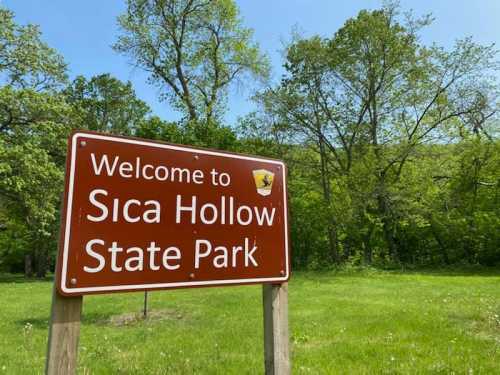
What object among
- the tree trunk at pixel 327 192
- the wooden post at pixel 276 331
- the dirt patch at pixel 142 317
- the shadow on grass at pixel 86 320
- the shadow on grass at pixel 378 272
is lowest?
the shadow on grass at pixel 86 320

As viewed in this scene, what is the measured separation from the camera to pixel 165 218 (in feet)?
6.87

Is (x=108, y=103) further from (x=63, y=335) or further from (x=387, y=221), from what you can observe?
(x=63, y=335)

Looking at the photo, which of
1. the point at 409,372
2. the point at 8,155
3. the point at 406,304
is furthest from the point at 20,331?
the point at 8,155

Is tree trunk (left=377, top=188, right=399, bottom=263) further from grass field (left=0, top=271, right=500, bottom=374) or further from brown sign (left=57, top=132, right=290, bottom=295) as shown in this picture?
brown sign (left=57, top=132, right=290, bottom=295)

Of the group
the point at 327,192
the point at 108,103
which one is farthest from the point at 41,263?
the point at 327,192

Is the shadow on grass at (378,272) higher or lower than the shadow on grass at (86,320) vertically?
higher

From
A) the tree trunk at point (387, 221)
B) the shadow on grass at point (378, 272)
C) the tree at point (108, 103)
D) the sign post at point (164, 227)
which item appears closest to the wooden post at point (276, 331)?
the sign post at point (164, 227)

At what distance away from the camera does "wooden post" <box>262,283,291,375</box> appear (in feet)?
7.88

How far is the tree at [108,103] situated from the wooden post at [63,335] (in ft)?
91.0

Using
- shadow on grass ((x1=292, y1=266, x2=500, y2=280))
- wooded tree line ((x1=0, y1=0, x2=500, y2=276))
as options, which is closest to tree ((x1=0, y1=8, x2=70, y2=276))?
wooded tree line ((x1=0, y1=0, x2=500, y2=276))

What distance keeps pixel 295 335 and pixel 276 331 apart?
13.2 feet

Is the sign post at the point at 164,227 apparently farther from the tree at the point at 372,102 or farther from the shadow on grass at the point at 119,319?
the tree at the point at 372,102

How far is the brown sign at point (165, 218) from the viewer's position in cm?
188

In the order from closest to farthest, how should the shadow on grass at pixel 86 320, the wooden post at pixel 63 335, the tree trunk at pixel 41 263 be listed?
the wooden post at pixel 63 335 → the shadow on grass at pixel 86 320 → the tree trunk at pixel 41 263
